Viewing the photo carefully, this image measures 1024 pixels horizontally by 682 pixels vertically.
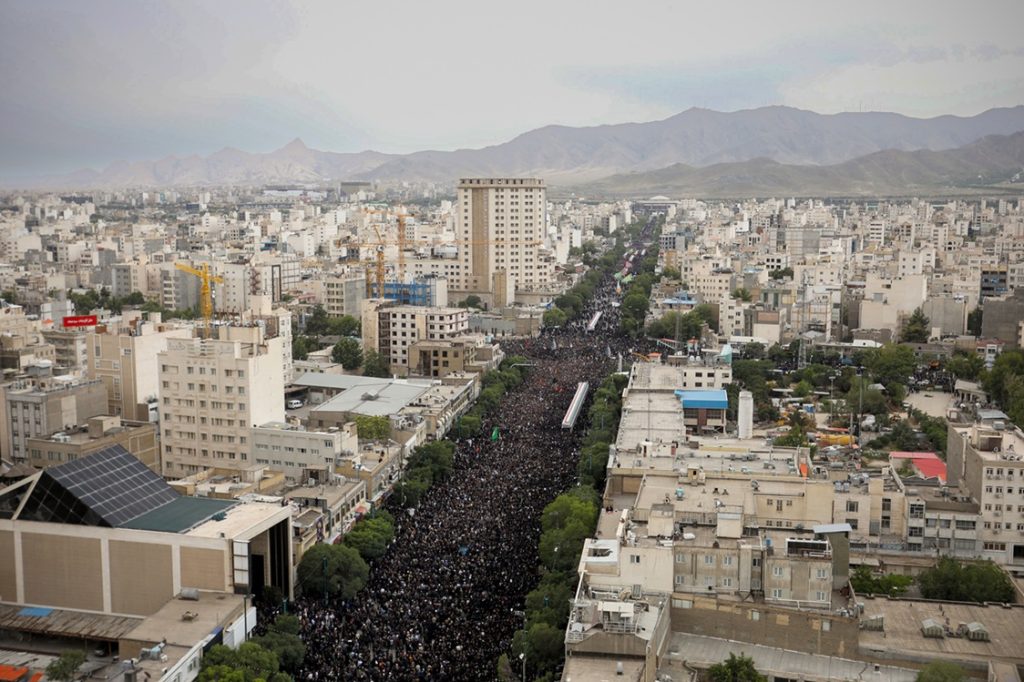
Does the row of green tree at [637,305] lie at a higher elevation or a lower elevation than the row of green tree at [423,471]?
higher

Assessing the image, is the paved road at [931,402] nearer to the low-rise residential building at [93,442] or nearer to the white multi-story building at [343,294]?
the low-rise residential building at [93,442]

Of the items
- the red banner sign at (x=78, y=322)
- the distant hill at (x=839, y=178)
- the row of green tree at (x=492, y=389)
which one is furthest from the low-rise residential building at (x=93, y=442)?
the distant hill at (x=839, y=178)

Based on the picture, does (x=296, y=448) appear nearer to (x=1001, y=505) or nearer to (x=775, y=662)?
(x=775, y=662)

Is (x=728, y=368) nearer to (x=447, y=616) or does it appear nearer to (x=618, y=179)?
(x=447, y=616)

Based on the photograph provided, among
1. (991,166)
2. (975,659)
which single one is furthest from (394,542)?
(991,166)

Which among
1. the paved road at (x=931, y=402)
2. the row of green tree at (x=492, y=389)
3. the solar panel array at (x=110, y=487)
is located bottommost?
the paved road at (x=931, y=402)

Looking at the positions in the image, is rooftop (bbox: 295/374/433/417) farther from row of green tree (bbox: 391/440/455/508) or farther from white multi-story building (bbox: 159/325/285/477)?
white multi-story building (bbox: 159/325/285/477)
